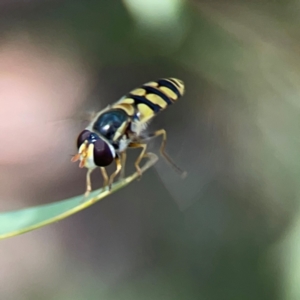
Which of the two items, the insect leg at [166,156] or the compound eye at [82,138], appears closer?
the compound eye at [82,138]

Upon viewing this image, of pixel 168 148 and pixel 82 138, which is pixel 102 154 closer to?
pixel 82 138

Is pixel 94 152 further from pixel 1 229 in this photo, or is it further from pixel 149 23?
pixel 149 23

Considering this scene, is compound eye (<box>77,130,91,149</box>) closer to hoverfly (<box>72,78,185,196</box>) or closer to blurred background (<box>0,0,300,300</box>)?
hoverfly (<box>72,78,185,196</box>)

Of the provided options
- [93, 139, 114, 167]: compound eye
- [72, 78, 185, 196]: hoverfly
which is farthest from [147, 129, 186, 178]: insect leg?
[93, 139, 114, 167]: compound eye

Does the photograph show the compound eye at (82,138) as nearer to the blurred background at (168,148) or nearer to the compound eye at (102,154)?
the compound eye at (102,154)

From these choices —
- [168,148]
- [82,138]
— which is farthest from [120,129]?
[168,148]

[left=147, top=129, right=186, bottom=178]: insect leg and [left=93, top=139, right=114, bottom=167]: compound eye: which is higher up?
[left=93, top=139, right=114, bottom=167]: compound eye

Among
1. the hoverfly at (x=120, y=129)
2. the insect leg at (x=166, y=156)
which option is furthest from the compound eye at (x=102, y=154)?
the insect leg at (x=166, y=156)

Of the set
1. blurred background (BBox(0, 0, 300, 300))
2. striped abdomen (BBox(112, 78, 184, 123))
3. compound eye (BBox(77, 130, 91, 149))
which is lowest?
blurred background (BBox(0, 0, 300, 300))
